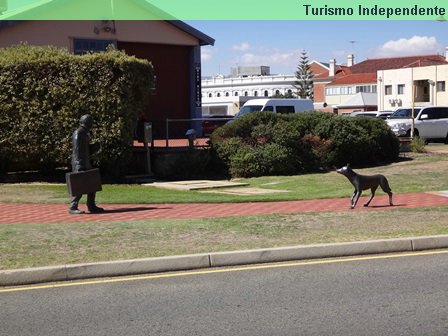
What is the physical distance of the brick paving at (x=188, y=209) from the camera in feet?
37.0

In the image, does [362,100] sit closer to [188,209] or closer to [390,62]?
[390,62]

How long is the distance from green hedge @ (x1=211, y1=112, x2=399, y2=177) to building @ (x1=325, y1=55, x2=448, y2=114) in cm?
5488

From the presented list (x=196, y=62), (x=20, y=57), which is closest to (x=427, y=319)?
(x=20, y=57)

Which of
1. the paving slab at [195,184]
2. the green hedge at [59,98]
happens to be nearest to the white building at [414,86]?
the paving slab at [195,184]

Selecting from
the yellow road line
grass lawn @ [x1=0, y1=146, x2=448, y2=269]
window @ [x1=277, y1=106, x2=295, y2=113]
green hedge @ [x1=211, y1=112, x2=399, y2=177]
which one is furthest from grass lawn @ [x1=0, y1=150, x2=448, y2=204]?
window @ [x1=277, y1=106, x2=295, y2=113]

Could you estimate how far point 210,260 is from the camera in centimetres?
789

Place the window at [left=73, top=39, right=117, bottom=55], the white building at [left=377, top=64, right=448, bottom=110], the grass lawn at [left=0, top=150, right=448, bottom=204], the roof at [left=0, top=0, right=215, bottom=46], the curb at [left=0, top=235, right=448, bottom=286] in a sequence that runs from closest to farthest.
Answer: the curb at [left=0, top=235, right=448, bottom=286]
the grass lawn at [left=0, top=150, right=448, bottom=204]
the roof at [left=0, top=0, right=215, bottom=46]
the window at [left=73, top=39, right=117, bottom=55]
the white building at [left=377, top=64, right=448, bottom=110]

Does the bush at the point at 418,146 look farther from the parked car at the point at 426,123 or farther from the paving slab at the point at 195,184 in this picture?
the paving slab at the point at 195,184

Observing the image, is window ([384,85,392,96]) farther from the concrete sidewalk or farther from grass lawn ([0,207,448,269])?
grass lawn ([0,207,448,269])

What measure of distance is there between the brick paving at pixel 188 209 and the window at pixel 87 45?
11480 mm

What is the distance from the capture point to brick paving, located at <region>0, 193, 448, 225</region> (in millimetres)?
11281

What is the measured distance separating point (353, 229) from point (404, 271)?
7.46 feet

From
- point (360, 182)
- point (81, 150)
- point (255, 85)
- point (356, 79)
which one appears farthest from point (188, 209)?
point (255, 85)

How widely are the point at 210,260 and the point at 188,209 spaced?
4467 millimetres
